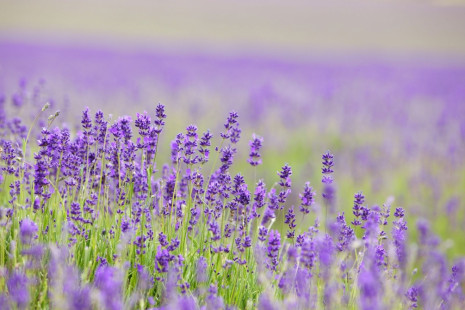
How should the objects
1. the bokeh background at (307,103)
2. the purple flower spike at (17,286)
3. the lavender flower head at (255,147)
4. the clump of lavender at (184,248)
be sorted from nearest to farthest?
the purple flower spike at (17,286)
the clump of lavender at (184,248)
the lavender flower head at (255,147)
the bokeh background at (307,103)

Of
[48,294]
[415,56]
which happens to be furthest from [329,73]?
[48,294]

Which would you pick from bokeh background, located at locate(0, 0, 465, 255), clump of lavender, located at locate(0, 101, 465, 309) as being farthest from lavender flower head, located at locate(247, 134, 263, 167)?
bokeh background, located at locate(0, 0, 465, 255)

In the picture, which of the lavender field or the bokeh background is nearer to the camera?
the lavender field

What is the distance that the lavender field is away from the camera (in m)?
2.10

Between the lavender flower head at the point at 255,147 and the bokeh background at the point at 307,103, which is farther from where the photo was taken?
the bokeh background at the point at 307,103

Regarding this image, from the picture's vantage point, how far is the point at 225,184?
2.70 metres

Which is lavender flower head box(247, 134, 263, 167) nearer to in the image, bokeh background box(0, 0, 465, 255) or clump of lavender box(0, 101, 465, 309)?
clump of lavender box(0, 101, 465, 309)

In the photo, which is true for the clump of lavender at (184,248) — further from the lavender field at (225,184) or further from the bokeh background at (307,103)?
the bokeh background at (307,103)

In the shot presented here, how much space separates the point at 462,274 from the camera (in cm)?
225

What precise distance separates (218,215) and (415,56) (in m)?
27.2

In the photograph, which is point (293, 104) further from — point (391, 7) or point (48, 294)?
point (391, 7)

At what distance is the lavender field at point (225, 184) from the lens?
210 cm

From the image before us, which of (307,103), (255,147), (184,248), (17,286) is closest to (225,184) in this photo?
(255,147)

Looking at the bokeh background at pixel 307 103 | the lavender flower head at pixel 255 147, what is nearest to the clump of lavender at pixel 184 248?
the lavender flower head at pixel 255 147
